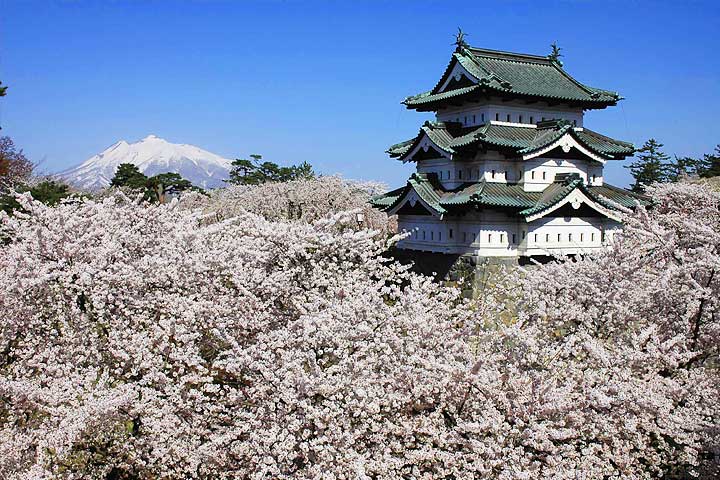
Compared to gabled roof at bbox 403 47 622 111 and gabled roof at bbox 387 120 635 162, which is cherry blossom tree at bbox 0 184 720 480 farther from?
gabled roof at bbox 403 47 622 111

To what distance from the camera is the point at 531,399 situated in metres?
6.67

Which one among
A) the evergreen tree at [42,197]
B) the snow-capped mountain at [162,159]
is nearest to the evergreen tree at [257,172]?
the evergreen tree at [42,197]

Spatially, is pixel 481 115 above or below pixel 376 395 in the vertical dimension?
above

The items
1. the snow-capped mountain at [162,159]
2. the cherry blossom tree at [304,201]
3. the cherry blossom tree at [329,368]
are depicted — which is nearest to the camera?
the cherry blossom tree at [329,368]

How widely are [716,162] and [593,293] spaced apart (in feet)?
153

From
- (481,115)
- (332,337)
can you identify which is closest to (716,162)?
(481,115)

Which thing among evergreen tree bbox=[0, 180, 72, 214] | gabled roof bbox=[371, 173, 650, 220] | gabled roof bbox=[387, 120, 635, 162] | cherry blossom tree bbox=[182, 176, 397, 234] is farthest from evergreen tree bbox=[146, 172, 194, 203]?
gabled roof bbox=[371, 173, 650, 220]

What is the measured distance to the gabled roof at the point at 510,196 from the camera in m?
19.8

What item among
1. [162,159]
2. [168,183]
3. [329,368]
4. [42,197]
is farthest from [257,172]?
[162,159]

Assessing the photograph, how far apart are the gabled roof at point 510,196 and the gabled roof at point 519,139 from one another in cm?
134

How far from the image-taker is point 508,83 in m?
20.7

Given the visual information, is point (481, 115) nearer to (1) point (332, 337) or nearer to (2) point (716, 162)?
(1) point (332, 337)

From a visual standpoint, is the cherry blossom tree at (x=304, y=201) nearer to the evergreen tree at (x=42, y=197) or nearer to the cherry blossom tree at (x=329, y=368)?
the evergreen tree at (x=42, y=197)

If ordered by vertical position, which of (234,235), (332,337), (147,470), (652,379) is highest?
(234,235)
